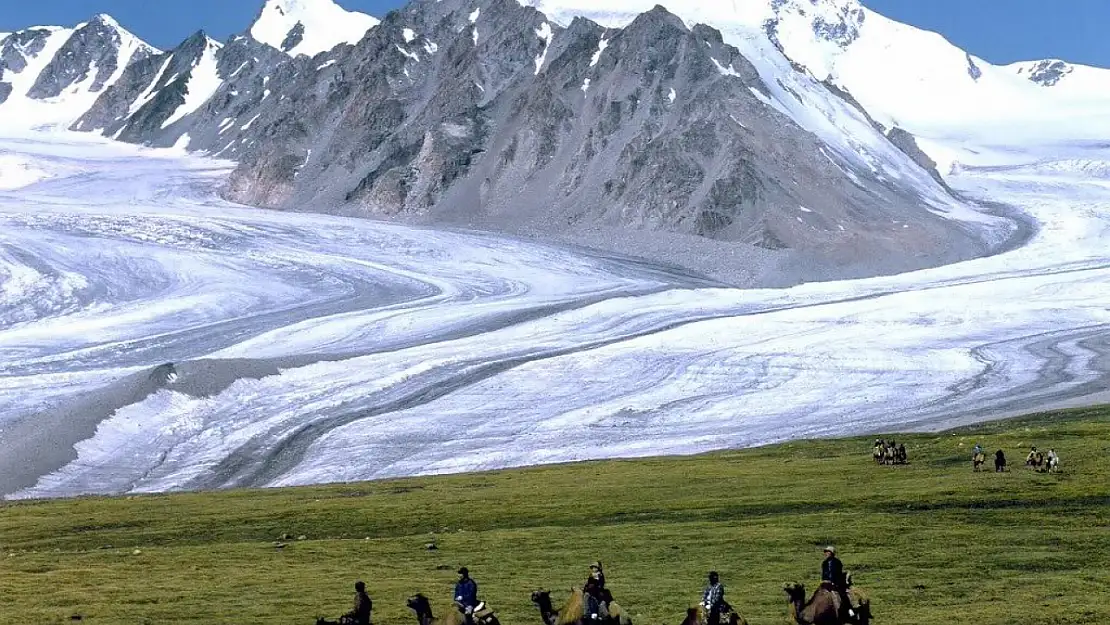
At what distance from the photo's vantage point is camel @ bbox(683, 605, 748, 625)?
889 inches

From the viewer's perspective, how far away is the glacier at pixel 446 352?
80.8 metres

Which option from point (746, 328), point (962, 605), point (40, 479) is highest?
point (746, 328)

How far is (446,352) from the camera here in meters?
111

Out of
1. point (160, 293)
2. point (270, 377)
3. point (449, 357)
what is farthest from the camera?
point (160, 293)

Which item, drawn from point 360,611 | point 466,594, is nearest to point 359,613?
point 360,611

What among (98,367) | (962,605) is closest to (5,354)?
(98,367)

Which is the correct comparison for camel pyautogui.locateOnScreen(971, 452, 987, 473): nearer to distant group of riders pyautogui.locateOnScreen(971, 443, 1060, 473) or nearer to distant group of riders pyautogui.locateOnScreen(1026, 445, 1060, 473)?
distant group of riders pyautogui.locateOnScreen(971, 443, 1060, 473)

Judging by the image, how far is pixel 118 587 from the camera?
107 ft

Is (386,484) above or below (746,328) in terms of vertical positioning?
below

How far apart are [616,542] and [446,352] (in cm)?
7258

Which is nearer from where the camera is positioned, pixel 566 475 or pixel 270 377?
pixel 566 475

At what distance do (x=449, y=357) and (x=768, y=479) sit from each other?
58666 millimetres

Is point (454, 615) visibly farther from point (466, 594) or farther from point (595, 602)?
point (595, 602)

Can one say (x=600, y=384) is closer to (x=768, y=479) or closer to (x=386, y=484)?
(x=386, y=484)
